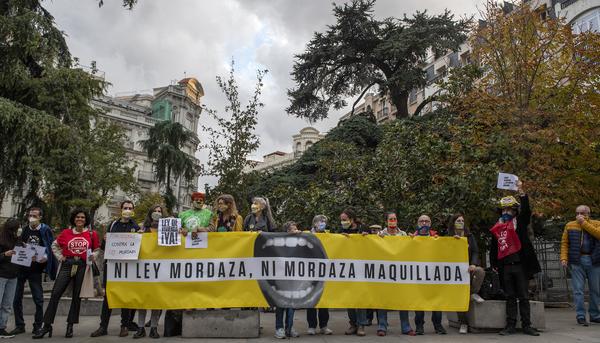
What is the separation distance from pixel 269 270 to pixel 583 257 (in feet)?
18.4

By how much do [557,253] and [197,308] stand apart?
40.1 ft

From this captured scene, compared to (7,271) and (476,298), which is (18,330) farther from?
(476,298)

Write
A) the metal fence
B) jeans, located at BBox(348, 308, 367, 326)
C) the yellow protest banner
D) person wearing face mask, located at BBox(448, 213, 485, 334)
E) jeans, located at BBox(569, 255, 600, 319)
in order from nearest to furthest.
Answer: the yellow protest banner < jeans, located at BBox(348, 308, 367, 326) < person wearing face mask, located at BBox(448, 213, 485, 334) < jeans, located at BBox(569, 255, 600, 319) < the metal fence

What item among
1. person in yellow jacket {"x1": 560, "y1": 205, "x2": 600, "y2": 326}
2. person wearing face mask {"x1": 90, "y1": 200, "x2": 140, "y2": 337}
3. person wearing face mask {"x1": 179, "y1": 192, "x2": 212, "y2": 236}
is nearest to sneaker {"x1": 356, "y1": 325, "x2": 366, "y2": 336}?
person wearing face mask {"x1": 179, "y1": 192, "x2": 212, "y2": 236}

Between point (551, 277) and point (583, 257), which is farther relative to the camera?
point (551, 277)

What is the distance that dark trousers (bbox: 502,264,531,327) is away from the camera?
734cm

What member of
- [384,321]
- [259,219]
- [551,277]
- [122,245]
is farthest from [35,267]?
[551,277]

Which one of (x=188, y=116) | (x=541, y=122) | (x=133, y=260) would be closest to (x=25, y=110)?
(x=133, y=260)

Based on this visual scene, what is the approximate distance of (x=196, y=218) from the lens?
7.54 m

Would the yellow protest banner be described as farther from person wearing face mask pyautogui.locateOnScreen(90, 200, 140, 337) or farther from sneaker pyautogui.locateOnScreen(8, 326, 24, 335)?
sneaker pyautogui.locateOnScreen(8, 326, 24, 335)

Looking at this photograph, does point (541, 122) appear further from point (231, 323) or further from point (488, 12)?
point (231, 323)

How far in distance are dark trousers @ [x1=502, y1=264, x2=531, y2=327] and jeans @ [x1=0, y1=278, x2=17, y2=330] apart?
7.48 m

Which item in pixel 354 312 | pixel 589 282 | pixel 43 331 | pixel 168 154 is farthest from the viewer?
pixel 168 154

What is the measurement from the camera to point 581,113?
1545 centimetres
